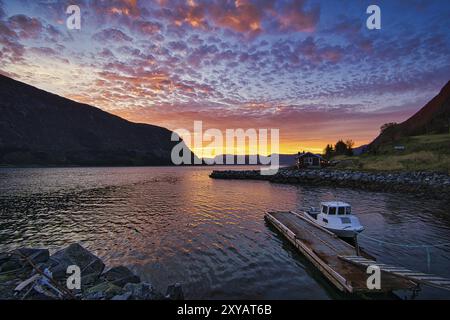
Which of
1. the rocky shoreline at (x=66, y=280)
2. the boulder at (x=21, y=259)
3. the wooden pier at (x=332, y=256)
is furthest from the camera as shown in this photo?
the boulder at (x=21, y=259)

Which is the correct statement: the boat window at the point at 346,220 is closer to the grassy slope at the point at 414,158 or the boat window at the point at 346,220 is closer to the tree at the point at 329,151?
the grassy slope at the point at 414,158

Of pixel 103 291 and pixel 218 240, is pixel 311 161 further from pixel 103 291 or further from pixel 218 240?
pixel 103 291

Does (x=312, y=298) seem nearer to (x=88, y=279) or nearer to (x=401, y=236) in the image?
(x=88, y=279)

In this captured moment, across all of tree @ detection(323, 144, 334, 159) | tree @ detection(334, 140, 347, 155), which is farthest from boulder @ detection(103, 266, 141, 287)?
tree @ detection(323, 144, 334, 159)

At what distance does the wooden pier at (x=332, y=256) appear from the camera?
481 inches

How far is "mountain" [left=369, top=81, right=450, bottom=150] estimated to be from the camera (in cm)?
10345

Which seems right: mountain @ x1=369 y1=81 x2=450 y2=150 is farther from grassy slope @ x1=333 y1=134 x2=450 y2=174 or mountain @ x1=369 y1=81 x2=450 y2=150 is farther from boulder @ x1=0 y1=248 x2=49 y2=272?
boulder @ x1=0 y1=248 x2=49 y2=272

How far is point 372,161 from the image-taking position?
74.1 meters

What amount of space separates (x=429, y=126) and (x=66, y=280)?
15316cm

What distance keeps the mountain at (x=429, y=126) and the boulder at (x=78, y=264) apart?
99.6 m

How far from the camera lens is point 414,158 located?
2520 inches

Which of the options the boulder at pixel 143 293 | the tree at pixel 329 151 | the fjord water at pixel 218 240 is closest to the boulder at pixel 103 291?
the boulder at pixel 143 293

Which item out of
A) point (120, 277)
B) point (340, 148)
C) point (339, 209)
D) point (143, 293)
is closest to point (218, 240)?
point (120, 277)

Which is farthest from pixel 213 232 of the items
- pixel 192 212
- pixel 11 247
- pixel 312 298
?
pixel 11 247
